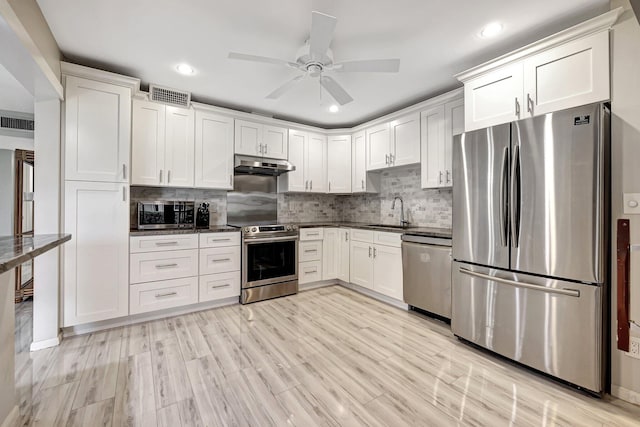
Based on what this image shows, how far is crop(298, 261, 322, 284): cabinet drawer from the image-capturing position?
395 cm

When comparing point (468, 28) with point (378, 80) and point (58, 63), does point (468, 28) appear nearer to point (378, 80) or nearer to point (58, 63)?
point (378, 80)

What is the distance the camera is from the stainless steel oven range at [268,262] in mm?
3465

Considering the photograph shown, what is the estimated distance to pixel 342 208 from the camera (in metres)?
5.12

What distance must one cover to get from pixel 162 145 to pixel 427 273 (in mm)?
3221

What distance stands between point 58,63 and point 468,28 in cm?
336

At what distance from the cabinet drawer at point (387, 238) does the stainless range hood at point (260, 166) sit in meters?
1.47

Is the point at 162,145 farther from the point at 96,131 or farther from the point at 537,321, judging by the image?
the point at 537,321

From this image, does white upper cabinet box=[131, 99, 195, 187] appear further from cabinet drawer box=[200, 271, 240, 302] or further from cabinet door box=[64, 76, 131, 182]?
cabinet drawer box=[200, 271, 240, 302]

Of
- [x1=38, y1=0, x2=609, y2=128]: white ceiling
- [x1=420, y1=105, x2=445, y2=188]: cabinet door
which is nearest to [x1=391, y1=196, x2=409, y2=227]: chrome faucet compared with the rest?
[x1=420, y1=105, x2=445, y2=188]: cabinet door

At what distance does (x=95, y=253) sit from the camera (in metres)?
2.61

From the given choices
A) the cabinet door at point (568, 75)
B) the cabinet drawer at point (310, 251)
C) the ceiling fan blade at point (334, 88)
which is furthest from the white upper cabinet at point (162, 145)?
the cabinet door at point (568, 75)

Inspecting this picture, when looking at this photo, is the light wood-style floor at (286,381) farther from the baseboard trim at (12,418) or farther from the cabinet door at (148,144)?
the cabinet door at (148,144)

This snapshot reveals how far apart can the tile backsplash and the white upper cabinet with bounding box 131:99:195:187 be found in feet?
1.29

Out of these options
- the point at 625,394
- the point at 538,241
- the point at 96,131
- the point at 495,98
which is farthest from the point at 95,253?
the point at 625,394
